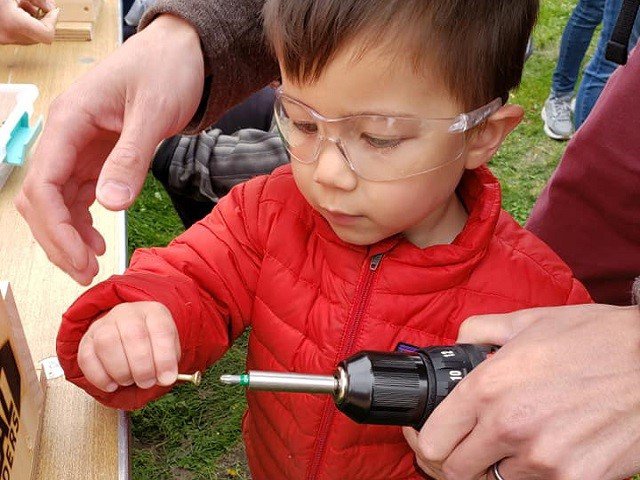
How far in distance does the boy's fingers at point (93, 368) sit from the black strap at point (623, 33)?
133 centimetres

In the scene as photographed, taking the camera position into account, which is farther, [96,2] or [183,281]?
[96,2]

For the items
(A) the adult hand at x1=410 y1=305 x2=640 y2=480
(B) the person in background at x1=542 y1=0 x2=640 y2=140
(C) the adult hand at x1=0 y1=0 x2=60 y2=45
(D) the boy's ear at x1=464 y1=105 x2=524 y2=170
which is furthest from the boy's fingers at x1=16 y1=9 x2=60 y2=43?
(B) the person in background at x1=542 y1=0 x2=640 y2=140

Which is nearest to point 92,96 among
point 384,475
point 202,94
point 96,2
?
point 202,94

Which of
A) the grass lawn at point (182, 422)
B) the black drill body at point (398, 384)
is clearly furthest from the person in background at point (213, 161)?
the black drill body at point (398, 384)

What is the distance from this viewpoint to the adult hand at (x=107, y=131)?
4.10ft

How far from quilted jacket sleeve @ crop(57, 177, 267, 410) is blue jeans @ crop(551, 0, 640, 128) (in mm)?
2446

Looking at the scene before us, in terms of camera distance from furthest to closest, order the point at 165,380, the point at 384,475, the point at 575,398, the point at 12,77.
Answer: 1. the point at 12,77
2. the point at 384,475
3. the point at 165,380
4. the point at 575,398

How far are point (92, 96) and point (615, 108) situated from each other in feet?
3.99

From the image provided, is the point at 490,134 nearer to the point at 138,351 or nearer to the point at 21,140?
the point at 138,351

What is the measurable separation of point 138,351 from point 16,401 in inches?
7.8

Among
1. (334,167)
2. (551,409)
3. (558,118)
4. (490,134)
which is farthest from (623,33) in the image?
(558,118)

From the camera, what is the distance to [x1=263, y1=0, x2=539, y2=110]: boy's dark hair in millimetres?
1120

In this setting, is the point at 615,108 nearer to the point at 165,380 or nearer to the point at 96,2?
the point at 165,380

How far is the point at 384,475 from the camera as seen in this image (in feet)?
4.72
